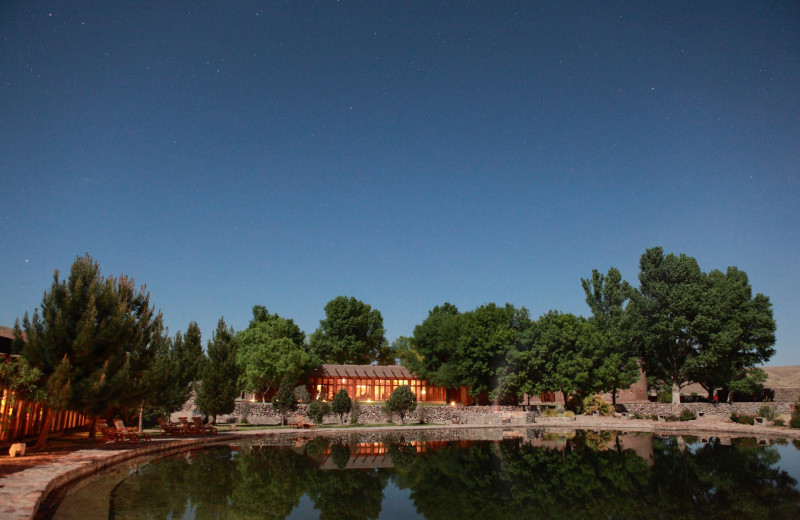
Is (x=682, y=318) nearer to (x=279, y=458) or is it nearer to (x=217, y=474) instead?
(x=279, y=458)

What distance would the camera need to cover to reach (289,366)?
45188mm

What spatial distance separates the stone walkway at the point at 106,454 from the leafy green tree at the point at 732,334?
599 centimetres

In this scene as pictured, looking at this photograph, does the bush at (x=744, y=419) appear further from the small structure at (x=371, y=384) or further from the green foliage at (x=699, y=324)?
the small structure at (x=371, y=384)

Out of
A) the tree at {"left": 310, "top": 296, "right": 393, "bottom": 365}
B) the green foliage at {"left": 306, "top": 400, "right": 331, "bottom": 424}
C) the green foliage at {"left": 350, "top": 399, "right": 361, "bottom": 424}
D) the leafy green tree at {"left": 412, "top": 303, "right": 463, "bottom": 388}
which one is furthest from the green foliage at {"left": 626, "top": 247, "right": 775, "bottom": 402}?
the tree at {"left": 310, "top": 296, "right": 393, "bottom": 365}

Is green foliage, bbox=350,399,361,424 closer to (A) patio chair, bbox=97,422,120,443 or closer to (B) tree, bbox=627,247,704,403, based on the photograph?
(A) patio chair, bbox=97,422,120,443

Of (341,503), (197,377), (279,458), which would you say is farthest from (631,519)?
(197,377)

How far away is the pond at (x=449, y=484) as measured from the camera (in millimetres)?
10523

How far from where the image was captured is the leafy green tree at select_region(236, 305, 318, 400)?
4544cm

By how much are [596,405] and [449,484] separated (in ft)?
102

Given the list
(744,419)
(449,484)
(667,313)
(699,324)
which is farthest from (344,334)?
Answer: (449,484)

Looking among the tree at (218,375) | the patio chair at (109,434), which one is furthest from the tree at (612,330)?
the patio chair at (109,434)

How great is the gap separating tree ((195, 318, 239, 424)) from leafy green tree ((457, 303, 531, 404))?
21.5 meters

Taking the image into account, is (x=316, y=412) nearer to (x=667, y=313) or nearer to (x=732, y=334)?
(x=667, y=313)

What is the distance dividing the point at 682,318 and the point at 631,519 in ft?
114
